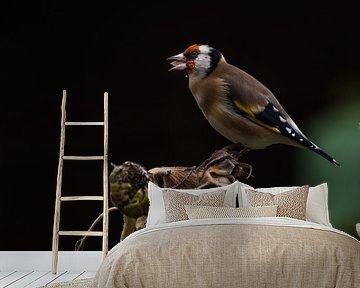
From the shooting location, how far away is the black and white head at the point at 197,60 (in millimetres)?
5434

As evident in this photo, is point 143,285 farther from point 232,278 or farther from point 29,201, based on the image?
point 29,201

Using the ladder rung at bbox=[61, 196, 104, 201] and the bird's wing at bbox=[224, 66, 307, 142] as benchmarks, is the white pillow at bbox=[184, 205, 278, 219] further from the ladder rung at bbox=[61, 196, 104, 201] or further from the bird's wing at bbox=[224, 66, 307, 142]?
the ladder rung at bbox=[61, 196, 104, 201]

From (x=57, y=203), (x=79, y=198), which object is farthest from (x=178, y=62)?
(x=57, y=203)

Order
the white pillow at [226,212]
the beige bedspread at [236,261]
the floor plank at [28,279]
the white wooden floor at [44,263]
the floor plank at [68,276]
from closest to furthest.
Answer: the beige bedspread at [236,261] → the white pillow at [226,212] → the floor plank at [28,279] → the floor plank at [68,276] → the white wooden floor at [44,263]

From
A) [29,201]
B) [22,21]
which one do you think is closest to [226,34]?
[22,21]

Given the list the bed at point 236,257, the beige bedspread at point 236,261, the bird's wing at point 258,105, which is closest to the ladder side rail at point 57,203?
the bird's wing at point 258,105

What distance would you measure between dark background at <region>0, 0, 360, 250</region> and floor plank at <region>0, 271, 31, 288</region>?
0.24 metres

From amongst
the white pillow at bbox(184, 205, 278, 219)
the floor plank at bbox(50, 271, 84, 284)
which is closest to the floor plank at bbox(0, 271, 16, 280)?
the floor plank at bbox(50, 271, 84, 284)

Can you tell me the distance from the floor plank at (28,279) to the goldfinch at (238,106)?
1954 mm

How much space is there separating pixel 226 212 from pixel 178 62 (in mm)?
1864

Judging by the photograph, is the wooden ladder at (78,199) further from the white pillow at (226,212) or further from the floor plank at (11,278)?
the white pillow at (226,212)

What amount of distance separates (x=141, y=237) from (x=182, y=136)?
2153 mm

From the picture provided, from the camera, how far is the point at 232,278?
3176 millimetres

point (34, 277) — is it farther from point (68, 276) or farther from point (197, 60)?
point (197, 60)
